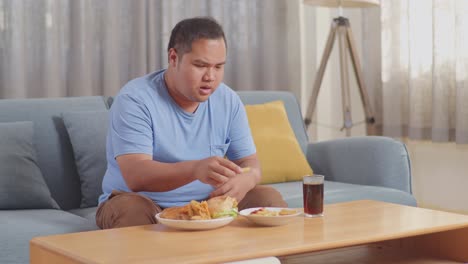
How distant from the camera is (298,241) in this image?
5.98 feet

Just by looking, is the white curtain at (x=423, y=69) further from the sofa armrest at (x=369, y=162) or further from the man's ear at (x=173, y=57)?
the man's ear at (x=173, y=57)

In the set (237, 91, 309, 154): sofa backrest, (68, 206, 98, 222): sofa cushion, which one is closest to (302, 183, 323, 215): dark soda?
(68, 206, 98, 222): sofa cushion

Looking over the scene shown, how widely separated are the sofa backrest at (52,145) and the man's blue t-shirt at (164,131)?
1.73 feet

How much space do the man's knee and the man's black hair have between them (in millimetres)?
458

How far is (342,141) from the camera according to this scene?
11.1ft

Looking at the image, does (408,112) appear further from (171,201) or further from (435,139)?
(171,201)

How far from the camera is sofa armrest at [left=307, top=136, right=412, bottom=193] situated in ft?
10.4

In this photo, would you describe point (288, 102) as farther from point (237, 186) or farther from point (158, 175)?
point (158, 175)

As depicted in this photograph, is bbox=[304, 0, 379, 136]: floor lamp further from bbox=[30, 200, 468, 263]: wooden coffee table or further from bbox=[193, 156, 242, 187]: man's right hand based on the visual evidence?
bbox=[193, 156, 242, 187]: man's right hand

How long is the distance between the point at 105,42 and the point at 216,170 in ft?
7.36

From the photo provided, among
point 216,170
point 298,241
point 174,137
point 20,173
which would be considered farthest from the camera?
point 20,173

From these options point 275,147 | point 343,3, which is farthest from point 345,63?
point 275,147

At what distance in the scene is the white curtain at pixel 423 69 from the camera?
4.01m

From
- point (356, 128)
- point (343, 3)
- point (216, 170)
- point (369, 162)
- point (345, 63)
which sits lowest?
point (356, 128)
